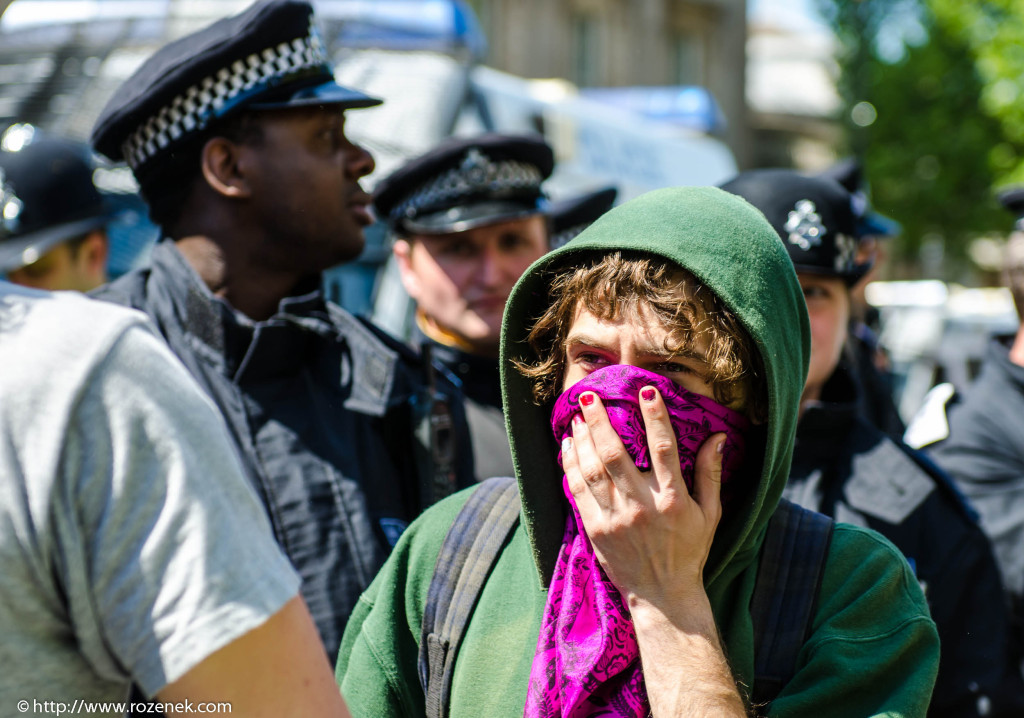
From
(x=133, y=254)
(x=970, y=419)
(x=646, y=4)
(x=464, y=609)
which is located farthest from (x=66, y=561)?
(x=646, y=4)

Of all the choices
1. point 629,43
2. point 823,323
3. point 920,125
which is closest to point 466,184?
point 823,323

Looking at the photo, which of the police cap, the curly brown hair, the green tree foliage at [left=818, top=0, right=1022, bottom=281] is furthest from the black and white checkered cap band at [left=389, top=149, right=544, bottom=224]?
the green tree foliage at [left=818, top=0, right=1022, bottom=281]

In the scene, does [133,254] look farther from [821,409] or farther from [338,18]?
[821,409]

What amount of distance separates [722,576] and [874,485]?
976mm

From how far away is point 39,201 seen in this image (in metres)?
4.07

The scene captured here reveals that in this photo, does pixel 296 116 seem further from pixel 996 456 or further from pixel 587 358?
pixel 996 456

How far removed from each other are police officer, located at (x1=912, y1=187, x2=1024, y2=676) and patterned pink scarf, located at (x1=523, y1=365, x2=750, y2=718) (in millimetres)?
1963

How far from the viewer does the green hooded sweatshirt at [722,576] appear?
5.33 ft

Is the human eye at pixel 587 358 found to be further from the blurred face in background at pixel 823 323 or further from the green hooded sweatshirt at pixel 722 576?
the blurred face in background at pixel 823 323

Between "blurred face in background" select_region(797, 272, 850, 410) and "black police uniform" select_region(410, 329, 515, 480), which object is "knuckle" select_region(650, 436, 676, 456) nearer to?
"blurred face in background" select_region(797, 272, 850, 410)

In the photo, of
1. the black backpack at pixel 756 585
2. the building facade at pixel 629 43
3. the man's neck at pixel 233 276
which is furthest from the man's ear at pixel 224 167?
the building facade at pixel 629 43

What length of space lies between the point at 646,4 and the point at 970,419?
70.0 ft

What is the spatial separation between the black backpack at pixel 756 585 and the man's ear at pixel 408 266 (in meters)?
1.85

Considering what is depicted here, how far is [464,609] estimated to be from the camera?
1.78 meters
